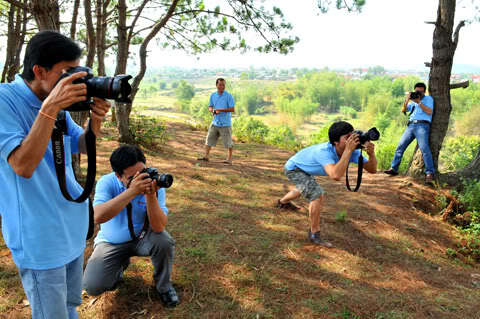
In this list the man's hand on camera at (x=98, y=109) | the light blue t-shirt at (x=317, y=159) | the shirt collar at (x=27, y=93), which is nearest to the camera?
the shirt collar at (x=27, y=93)

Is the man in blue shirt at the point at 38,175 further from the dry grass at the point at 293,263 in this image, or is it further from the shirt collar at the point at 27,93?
the dry grass at the point at 293,263

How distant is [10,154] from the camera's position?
3.92ft

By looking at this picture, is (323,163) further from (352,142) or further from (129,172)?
(129,172)

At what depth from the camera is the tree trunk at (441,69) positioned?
481 cm

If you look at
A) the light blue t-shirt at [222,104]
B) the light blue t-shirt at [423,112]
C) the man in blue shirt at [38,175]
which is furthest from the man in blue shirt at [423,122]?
the man in blue shirt at [38,175]

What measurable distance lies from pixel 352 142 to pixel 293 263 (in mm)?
1282

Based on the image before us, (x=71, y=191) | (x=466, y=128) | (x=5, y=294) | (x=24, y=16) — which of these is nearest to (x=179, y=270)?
(x=5, y=294)

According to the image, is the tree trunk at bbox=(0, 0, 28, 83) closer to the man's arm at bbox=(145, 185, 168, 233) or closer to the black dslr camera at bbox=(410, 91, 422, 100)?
the man's arm at bbox=(145, 185, 168, 233)

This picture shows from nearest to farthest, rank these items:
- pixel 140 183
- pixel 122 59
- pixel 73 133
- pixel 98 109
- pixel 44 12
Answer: pixel 98 109
pixel 73 133
pixel 140 183
pixel 44 12
pixel 122 59

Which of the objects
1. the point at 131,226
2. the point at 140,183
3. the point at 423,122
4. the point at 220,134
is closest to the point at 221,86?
the point at 220,134

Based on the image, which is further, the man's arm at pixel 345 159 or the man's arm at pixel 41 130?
the man's arm at pixel 345 159

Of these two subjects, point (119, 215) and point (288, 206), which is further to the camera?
point (288, 206)

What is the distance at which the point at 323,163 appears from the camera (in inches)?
128

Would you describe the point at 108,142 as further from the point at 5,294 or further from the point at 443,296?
the point at 443,296
